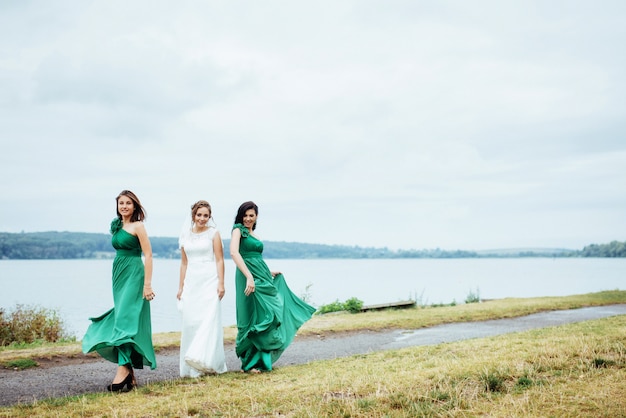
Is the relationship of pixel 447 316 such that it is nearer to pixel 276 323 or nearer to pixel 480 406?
pixel 276 323

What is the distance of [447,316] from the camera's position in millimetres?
15586

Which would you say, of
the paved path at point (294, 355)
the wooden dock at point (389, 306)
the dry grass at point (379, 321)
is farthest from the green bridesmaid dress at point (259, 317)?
the wooden dock at point (389, 306)

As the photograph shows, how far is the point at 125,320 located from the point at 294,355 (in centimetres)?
361

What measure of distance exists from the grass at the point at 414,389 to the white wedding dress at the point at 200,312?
0.31 m

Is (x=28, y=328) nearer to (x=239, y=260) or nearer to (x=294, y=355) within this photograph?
(x=294, y=355)

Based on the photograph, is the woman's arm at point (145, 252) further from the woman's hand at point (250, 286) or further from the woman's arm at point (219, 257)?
the woman's hand at point (250, 286)

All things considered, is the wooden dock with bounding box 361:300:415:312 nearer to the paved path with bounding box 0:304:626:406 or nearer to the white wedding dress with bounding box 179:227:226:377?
the paved path with bounding box 0:304:626:406

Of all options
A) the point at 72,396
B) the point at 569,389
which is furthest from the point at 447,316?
the point at 72,396

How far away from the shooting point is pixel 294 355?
10.2m

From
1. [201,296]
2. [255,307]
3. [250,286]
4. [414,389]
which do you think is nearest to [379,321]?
[255,307]

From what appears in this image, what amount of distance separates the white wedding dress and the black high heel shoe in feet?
2.79

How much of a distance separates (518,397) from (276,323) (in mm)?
3577

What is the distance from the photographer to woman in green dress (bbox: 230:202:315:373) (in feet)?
27.2

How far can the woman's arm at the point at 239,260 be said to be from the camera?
8.31m
